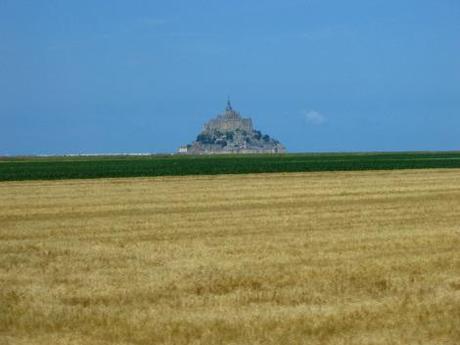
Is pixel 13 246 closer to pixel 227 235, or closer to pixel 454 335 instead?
pixel 227 235

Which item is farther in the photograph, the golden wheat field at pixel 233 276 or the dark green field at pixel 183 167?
the dark green field at pixel 183 167

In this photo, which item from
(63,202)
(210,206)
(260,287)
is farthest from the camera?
(63,202)

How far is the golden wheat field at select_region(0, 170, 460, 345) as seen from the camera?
1013 centimetres

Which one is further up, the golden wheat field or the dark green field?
the dark green field

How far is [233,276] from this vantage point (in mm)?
13562

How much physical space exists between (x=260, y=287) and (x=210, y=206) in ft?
55.4

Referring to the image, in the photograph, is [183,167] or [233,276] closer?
[233,276]

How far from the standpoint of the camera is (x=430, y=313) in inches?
425

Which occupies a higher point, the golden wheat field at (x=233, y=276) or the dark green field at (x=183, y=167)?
the dark green field at (x=183, y=167)

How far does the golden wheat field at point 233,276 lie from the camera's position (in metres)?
10.1

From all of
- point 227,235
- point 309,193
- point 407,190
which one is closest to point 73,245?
point 227,235

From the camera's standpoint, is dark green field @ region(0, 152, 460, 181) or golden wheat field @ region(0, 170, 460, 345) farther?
dark green field @ region(0, 152, 460, 181)

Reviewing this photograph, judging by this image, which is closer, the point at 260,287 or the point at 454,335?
the point at 454,335

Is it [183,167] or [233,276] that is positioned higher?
[183,167]
